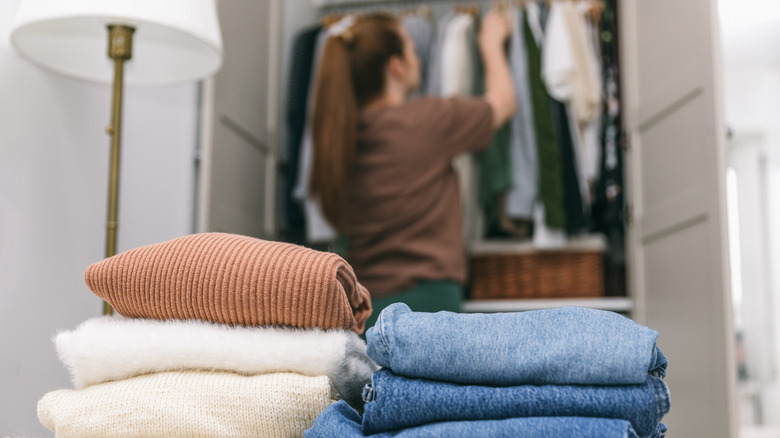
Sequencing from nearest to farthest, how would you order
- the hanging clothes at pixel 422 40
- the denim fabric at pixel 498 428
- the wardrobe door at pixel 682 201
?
the denim fabric at pixel 498 428, the wardrobe door at pixel 682 201, the hanging clothes at pixel 422 40

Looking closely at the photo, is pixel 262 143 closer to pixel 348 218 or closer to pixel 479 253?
pixel 348 218

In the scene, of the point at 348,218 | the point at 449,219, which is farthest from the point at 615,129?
the point at 348,218

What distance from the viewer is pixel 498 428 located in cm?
55

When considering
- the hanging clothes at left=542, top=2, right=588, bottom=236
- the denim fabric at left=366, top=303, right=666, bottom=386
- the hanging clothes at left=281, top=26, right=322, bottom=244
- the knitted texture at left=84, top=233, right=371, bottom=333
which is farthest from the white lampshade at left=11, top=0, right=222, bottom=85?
the hanging clothes at left=542, top=2, right=588, bottom=236

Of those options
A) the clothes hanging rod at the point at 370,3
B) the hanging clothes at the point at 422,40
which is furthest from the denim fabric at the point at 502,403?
the clothes hanging rod at the point at 370,3

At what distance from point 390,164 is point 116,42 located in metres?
1.00

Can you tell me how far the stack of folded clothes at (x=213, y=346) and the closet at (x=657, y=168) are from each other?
1.17 meters

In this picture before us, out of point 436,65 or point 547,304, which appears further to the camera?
point 436,65

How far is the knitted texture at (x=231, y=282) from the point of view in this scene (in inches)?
25.5

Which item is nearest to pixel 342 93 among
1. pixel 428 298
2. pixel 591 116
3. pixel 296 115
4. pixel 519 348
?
pixel 296 115

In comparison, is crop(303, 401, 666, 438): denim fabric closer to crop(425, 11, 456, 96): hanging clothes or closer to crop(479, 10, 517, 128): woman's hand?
crop(479, 10, 517, 128): woman's hand

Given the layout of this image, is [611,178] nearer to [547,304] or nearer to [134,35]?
[547,304]

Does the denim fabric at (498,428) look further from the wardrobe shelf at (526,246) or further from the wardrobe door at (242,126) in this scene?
the wardrobe shelf at (526,246)

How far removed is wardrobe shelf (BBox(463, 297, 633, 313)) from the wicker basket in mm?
26
